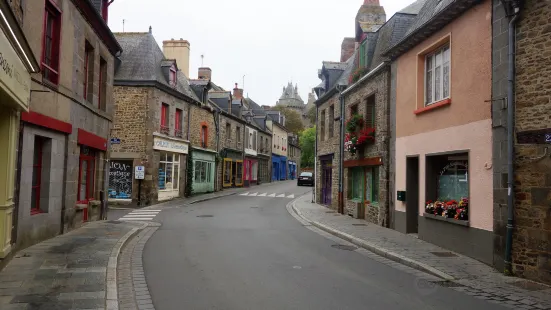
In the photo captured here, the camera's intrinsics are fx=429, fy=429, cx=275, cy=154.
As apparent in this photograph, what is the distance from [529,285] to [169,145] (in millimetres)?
19697

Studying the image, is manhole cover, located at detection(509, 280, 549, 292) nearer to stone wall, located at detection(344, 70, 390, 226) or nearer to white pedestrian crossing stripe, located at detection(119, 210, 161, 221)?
stone wall, located at detection(344, 70, 390, 226)

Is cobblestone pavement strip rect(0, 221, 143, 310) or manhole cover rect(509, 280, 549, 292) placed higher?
cobblestone pavement strip rect(0, 221, 143, 310)

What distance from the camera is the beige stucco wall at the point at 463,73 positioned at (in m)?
8.70

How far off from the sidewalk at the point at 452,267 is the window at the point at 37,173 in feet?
25.0

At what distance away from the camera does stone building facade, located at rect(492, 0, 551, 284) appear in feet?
23.3

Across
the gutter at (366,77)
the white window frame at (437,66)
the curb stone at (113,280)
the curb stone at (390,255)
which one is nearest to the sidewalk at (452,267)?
the curb stone at (390,255)

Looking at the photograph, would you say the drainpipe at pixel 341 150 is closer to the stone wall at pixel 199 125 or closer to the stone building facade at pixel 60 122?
the stone building facade at pixel 60 122

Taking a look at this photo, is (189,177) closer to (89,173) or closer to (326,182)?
(326,182)

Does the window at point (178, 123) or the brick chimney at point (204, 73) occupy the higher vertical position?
the brick chimney at point (204, 73)

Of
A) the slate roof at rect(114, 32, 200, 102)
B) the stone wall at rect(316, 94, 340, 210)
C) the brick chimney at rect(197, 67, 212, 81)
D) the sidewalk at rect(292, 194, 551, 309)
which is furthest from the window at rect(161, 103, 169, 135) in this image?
the sidewalk at rect(292, 194, 551, 309)

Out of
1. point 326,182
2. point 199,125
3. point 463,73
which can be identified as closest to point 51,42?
point 463,73

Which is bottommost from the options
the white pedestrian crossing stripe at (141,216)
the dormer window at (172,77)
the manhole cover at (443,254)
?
Answer: the white pedestrian crossing stripe at (141,216)

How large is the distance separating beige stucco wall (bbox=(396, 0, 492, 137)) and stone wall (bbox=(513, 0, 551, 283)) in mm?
973

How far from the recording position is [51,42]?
1020 centimetres
